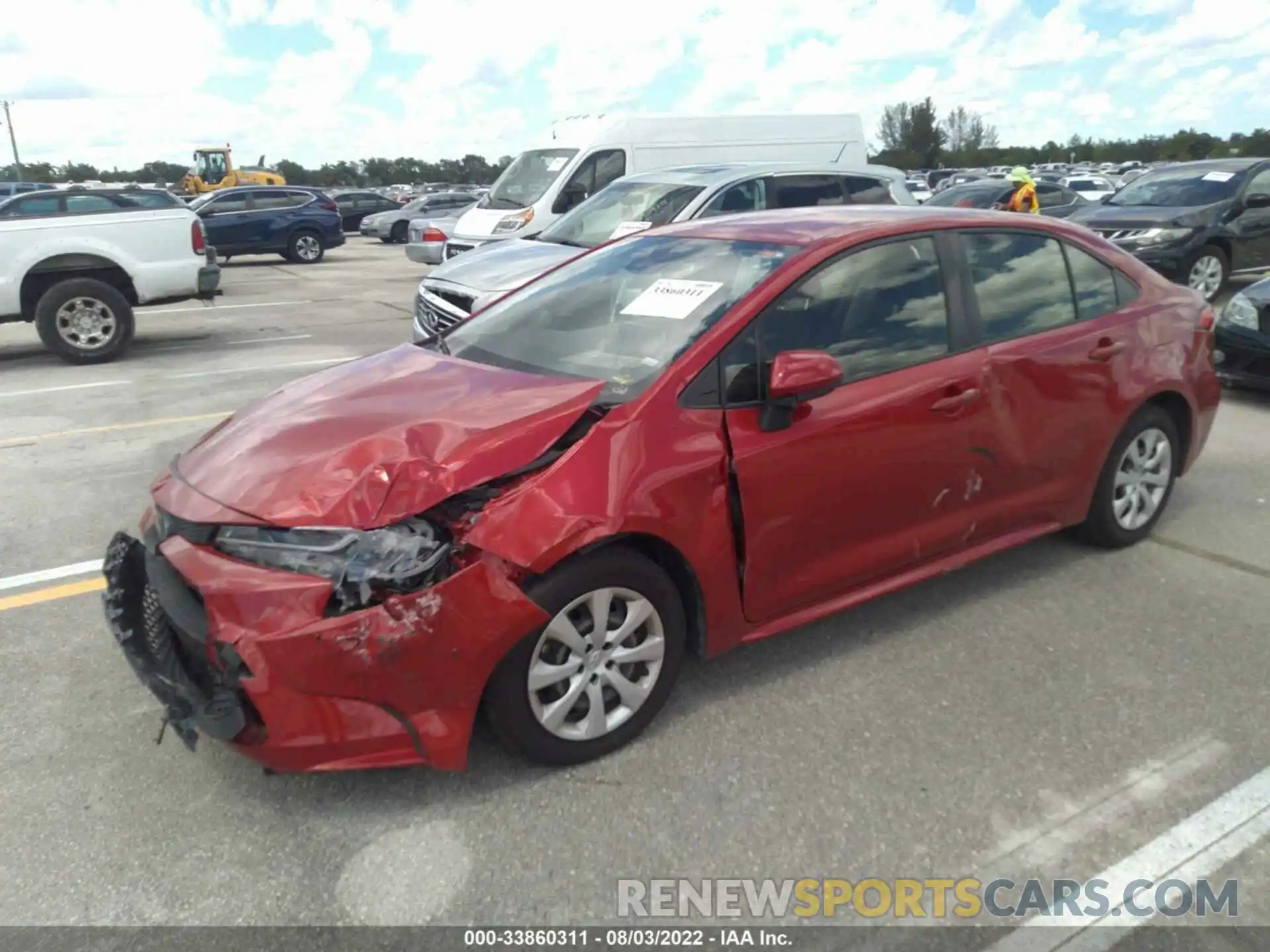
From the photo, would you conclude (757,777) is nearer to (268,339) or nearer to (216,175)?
(268,339)

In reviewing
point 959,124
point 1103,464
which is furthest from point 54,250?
point 959,124

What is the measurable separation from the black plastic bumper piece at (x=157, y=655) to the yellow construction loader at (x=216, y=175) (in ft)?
140

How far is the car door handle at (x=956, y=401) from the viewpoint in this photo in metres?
3.74

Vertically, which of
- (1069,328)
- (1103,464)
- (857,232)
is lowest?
(1103,464)

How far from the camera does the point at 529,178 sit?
42.2 ft

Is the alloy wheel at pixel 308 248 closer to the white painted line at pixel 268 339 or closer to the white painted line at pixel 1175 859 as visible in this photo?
the white painted line at pixel 268 339

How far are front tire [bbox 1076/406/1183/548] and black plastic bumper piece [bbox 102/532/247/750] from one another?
3.67 m

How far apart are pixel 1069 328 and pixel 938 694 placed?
1.74m

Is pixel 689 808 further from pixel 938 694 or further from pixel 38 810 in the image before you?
pixel 38 810

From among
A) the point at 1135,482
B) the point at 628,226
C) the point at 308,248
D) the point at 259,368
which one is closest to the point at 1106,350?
the point at 1135,482

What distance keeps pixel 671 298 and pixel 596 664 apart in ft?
4.45

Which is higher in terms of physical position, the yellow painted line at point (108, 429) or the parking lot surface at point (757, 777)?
the parking lot surface at point (757, 777)

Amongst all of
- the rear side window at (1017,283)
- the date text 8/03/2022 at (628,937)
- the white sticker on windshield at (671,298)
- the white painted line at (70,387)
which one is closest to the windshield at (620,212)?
the white painted line at (70,387)

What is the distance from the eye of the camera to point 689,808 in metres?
2.95
